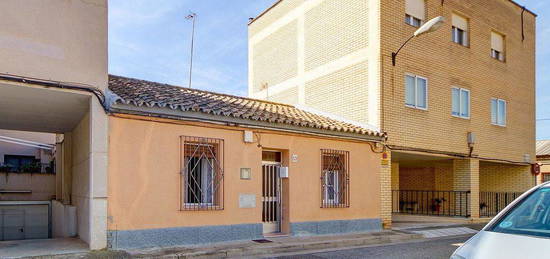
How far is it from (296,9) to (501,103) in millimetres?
9128

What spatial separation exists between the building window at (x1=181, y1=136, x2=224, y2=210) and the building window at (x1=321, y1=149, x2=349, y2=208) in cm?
331

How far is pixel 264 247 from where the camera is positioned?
9.41 meters

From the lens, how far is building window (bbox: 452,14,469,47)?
16.3 meters

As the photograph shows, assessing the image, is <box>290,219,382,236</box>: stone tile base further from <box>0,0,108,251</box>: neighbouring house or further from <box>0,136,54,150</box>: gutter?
<box>0,136,54,150</box>: gutter

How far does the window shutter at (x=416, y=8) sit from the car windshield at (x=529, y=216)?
38.7 feet

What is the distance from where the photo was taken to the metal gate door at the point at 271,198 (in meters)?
11.3

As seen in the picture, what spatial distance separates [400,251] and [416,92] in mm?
6397

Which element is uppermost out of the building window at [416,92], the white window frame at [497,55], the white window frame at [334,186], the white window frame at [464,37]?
the white window frame at [464,37]

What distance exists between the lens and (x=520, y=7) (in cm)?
1930

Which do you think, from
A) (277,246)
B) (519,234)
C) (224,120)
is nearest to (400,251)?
(277,246)

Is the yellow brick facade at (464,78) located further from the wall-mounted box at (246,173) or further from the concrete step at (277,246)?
the wall-mounted box at (246,173)

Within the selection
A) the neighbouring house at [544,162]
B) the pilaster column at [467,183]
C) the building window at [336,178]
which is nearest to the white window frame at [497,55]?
the pilaster column at [467,183]

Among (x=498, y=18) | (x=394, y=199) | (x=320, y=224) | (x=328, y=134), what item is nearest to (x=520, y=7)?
(x=498, y=18)

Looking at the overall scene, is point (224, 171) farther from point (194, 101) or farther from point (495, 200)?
point (495, 200)
